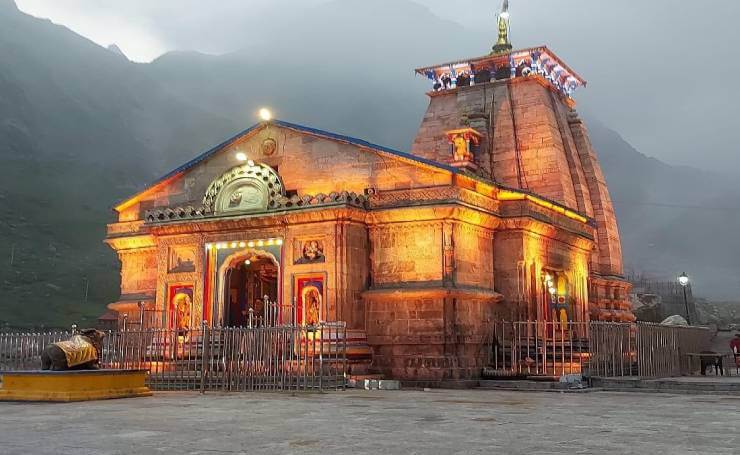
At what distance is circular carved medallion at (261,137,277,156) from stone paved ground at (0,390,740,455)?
11304 millimetres

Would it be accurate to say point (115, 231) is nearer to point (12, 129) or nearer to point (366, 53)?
point (12, 129)

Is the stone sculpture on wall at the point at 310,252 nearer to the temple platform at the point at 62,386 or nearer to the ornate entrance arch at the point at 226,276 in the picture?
the ornate entrance arch at the point at 226,276

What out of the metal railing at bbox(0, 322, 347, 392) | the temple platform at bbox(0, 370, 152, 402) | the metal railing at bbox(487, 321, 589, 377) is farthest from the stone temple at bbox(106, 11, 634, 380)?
the temple platform at bbox(0, 370, 152, 402)

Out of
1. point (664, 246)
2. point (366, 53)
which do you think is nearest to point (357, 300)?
point (664, 246)

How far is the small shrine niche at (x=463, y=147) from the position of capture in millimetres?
26891

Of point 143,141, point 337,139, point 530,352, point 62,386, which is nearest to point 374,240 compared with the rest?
point 337,139

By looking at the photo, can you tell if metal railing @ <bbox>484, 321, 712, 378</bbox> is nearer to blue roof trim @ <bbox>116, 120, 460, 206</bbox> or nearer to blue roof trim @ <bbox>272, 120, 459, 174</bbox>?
blue roof trim @ <bbox>272, 120, 459, 174</bbox>

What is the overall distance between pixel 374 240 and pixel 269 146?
5154 mm

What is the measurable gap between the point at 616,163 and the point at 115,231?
449 ft

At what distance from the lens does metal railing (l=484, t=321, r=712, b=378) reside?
20391 mm

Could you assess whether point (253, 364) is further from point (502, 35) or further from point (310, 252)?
point (502, 35)

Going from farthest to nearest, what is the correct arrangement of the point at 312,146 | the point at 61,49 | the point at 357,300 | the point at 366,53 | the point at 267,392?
the point at 366,53 → the point at 61,49 → the point at 312,146 → the point at 357,300 → the point at 267,392

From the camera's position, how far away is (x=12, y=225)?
8081cm

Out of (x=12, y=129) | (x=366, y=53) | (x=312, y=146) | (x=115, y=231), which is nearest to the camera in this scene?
(x=312, y=146)
